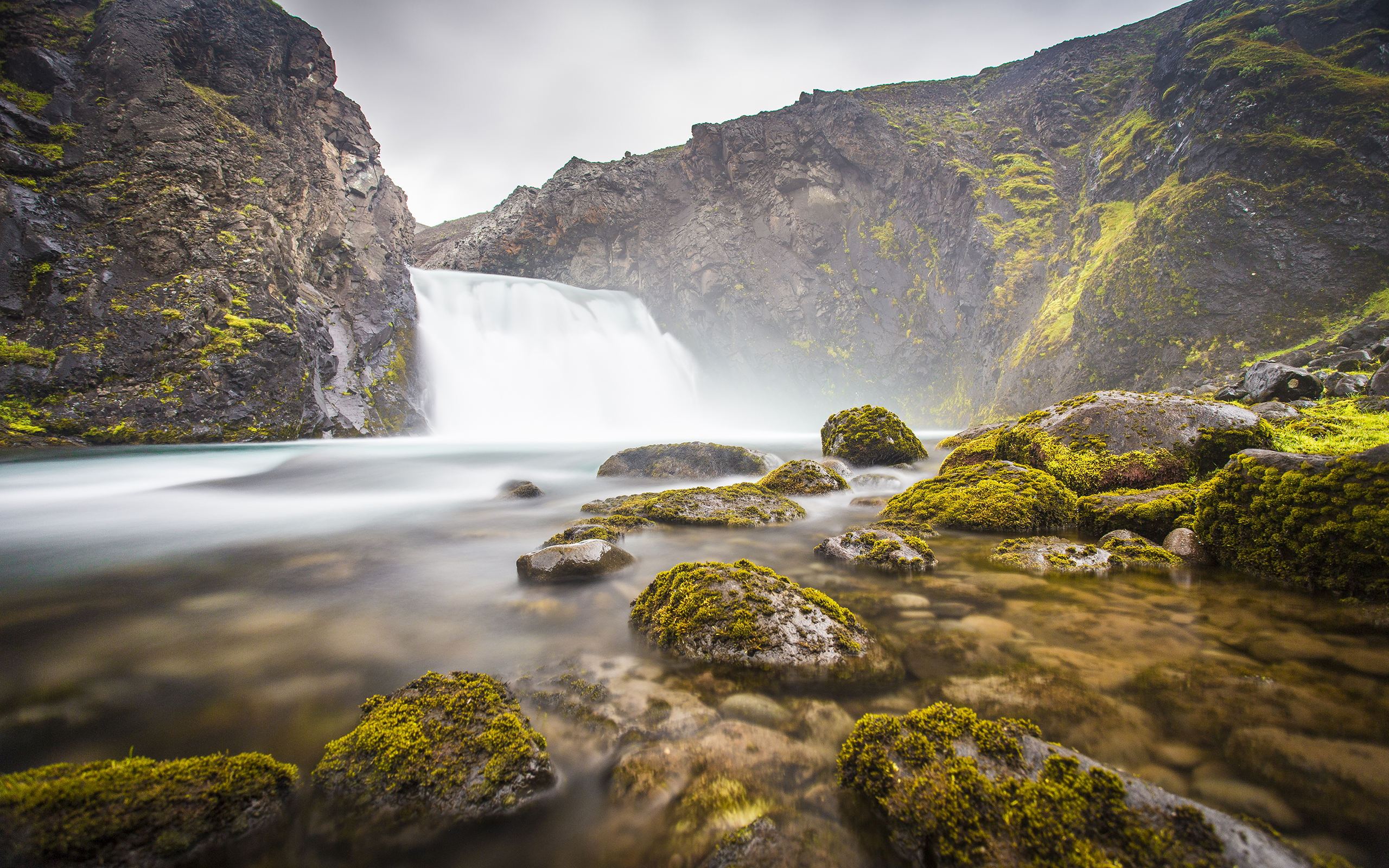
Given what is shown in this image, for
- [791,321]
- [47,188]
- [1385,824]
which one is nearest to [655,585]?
[1385,824]

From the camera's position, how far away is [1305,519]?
12.1 ft

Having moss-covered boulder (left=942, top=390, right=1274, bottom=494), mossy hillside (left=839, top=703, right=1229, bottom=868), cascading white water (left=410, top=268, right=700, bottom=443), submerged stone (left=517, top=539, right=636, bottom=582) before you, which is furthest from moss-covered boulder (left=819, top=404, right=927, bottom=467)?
cascading white water (left=410, top=268, right=700, bottom=443)

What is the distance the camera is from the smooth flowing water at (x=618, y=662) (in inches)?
79.1

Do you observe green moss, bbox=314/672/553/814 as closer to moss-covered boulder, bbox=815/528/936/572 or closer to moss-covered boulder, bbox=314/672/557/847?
moss-covered boulder, bbox=314/672/557/847

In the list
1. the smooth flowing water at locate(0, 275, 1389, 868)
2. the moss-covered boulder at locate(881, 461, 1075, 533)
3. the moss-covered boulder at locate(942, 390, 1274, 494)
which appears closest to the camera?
the smooth flowing water at locate(0, 275, 1389, 868)

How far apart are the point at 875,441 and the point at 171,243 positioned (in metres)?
20.7

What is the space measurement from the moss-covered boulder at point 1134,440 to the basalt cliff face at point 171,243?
1978cm

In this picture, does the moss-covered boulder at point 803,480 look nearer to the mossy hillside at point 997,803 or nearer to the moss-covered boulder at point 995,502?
the moss-covered boulder at point 995,502

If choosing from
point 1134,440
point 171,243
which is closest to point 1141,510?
point 1134,440

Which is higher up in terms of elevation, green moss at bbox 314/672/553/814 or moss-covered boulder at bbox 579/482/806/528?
moss-covered boulder at bbox 579/482/806/528

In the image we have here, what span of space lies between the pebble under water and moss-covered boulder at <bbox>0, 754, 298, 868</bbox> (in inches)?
7.4

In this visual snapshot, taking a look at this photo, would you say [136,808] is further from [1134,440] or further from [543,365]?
[543,365]

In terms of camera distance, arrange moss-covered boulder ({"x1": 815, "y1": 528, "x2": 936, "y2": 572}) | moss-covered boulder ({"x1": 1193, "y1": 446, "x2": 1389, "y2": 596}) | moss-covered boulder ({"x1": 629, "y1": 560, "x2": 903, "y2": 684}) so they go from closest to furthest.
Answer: moss-covered boulder ({"x1": 629, "y1": 560, "x2": 903, "y2": 684})
moss-covered boulder ({"x1": 1193, "y1": 446, "x2": 1389, "y2": 596})
moss-covered boulder ({"x1": 815, "y1": 528, "x2": 936, "y2": 572})

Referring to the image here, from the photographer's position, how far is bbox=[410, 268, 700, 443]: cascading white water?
25328 mm
